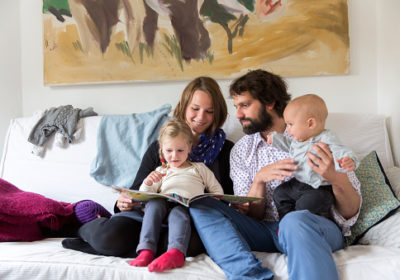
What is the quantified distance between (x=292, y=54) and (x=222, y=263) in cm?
145

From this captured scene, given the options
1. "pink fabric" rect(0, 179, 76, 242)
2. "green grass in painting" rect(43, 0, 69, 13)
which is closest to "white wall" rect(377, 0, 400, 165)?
"pink fabric" rect(0, 179, 76, 242)

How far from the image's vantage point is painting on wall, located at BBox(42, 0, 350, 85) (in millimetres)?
2158

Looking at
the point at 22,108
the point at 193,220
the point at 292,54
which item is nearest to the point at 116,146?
the point at 193,220

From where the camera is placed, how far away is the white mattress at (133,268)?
3.77 ft

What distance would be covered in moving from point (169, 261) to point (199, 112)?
2.58 ft

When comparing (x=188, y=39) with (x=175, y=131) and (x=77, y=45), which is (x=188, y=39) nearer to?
(x=77, y=45)

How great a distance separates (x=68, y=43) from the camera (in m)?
2.45

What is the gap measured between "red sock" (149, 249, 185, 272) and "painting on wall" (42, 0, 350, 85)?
133cm

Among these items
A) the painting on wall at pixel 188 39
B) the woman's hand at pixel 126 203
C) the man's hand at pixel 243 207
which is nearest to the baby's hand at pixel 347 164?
the man's hand at pixel 243 207

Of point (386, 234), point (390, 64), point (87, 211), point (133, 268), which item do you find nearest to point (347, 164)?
point (386, 234)

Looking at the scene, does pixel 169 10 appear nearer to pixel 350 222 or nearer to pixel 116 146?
pixel 116 146

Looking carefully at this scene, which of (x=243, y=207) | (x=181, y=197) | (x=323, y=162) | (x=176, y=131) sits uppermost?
(x=176, y=131)

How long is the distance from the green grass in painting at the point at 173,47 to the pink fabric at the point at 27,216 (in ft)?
3.86

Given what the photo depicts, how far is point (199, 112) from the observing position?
5.71ft
